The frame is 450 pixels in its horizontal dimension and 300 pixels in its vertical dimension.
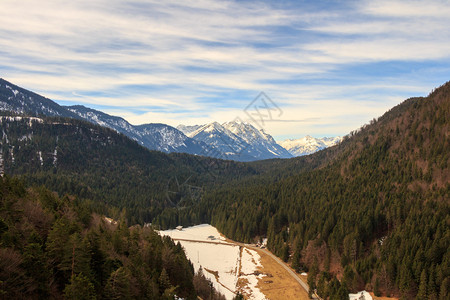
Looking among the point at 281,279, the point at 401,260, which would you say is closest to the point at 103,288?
the point at 281,279

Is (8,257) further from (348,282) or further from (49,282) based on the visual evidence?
(348,282)

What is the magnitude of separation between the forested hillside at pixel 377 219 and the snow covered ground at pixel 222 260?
46.6 ft

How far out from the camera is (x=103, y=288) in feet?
150

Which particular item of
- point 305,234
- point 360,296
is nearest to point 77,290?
point 360,296

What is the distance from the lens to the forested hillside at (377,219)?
314ft

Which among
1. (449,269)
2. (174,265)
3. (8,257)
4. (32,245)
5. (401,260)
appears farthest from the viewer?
(401,260)

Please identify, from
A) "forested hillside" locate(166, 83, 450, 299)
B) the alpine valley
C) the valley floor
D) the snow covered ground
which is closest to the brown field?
the valley floor

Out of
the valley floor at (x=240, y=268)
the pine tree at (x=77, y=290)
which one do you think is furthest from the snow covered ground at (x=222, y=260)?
the pine tree at (x=77, y=290)

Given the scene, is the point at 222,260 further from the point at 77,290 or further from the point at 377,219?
the point at 77,290

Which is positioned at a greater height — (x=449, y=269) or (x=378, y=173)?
(x=378, y=173)

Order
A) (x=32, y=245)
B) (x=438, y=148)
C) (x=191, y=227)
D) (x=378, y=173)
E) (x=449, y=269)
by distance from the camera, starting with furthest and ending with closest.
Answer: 1. (x=191, y=227)
2. (x=378, y=173)
3. (x=438, y=148)
4. (x=449, y=269)
5. (x=32, y=245)

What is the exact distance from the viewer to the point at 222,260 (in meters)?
135

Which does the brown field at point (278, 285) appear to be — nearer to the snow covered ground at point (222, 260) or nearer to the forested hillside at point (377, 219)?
the snow covered ground at point (222, 260)

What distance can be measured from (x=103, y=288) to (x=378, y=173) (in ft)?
543
